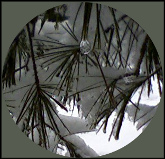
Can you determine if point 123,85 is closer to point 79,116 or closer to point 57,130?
point 79,116

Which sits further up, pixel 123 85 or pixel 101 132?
pixel 123 85

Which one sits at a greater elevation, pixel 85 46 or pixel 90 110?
pixel 85 46

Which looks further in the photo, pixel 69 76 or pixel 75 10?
pixel 69 76

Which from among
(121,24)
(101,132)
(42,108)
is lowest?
(101,132)

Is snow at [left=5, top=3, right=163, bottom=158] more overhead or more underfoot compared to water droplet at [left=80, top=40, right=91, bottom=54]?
more underfoot

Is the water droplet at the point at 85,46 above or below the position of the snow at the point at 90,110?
above

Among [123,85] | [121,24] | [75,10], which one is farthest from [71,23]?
[123,85]

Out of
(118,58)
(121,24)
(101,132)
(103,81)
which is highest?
(121,24)

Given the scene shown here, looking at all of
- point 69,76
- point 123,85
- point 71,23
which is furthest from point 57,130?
point 71,23

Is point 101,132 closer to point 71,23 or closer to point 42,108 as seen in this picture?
point 42,108
